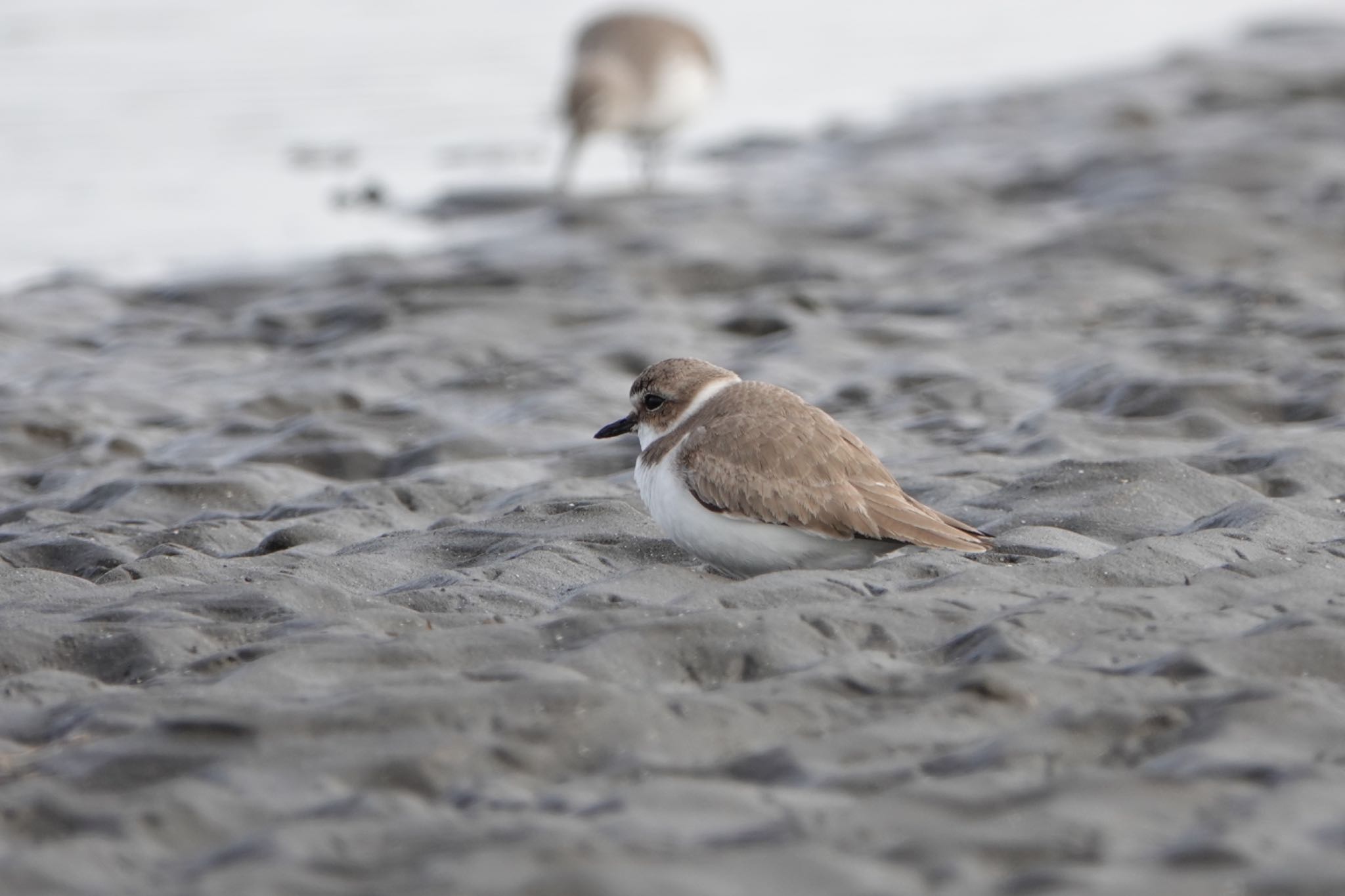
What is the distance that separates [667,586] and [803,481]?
1.93 ft

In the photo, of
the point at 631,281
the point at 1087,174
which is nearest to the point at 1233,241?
the point at 1087,174

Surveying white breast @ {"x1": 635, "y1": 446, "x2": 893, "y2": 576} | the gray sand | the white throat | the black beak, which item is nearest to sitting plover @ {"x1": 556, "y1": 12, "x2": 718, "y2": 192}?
the gray sand

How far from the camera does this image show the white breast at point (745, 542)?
19.1 feet

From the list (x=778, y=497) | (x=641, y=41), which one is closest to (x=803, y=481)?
(x=778, y=497)

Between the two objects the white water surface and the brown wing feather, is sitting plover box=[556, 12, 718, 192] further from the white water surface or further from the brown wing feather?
the brown wing feather

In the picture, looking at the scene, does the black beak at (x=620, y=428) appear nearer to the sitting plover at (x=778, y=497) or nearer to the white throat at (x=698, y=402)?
the white throat at (x=698, y=402)

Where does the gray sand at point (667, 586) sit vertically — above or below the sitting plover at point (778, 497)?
below

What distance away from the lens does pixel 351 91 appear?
18500 mm

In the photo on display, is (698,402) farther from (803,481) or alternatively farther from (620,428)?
(803,481)

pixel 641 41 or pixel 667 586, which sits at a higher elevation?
pixel 641 41

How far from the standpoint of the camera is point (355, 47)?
2036 cm

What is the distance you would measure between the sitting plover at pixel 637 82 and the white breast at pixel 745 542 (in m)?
9.42

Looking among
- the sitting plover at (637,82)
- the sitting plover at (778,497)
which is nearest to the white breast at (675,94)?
the sitting plover at (637,82)

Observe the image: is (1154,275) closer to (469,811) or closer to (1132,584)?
(1132,584)
